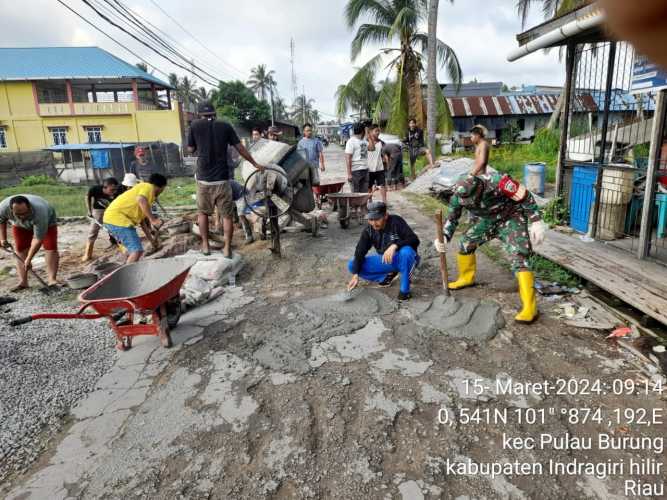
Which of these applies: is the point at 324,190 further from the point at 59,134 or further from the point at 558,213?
the point at 59,134

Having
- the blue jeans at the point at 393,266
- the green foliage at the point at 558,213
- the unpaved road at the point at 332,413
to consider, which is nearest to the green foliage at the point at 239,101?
the green foliage at the point at 558,213

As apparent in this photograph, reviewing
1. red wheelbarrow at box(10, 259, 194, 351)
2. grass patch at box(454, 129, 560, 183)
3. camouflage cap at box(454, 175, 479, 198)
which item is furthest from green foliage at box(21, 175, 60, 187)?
camouflage cap at box(454, 175, 479, 198)

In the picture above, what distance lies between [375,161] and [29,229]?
5.49m

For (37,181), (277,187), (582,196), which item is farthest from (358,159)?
(37,181)

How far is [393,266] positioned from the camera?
16.0 ft

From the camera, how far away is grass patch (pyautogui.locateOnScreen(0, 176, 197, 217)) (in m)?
12.5

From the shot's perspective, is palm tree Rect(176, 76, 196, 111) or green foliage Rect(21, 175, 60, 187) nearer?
green foliage Rect(21, 175, 60, 187)

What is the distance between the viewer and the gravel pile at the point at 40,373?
288 centimetres

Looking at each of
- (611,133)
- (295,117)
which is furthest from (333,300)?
(295,117)

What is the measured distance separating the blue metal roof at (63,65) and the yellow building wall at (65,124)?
42.4 inches

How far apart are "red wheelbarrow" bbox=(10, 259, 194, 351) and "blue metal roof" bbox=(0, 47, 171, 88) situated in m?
27.7

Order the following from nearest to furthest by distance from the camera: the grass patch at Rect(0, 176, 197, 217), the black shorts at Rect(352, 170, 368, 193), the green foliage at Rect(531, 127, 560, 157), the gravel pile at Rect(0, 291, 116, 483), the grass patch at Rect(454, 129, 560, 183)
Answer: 1. the gravel pile at Rect(0, 291, 116, 483)
2. the black shorts at Rect(352, 170, 368, 193)
3. the grass patch at Rect(0, 176, 197, 217)
4. the grass patch at Rect(454, 129, 560, 183)
5. the green foliage at Rect(531, 127, 560, 157)

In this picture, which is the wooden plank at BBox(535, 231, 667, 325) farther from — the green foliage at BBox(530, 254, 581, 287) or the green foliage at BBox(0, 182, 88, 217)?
the green foliage at BBox(0, 182, 88, 217)

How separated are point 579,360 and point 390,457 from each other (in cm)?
187
